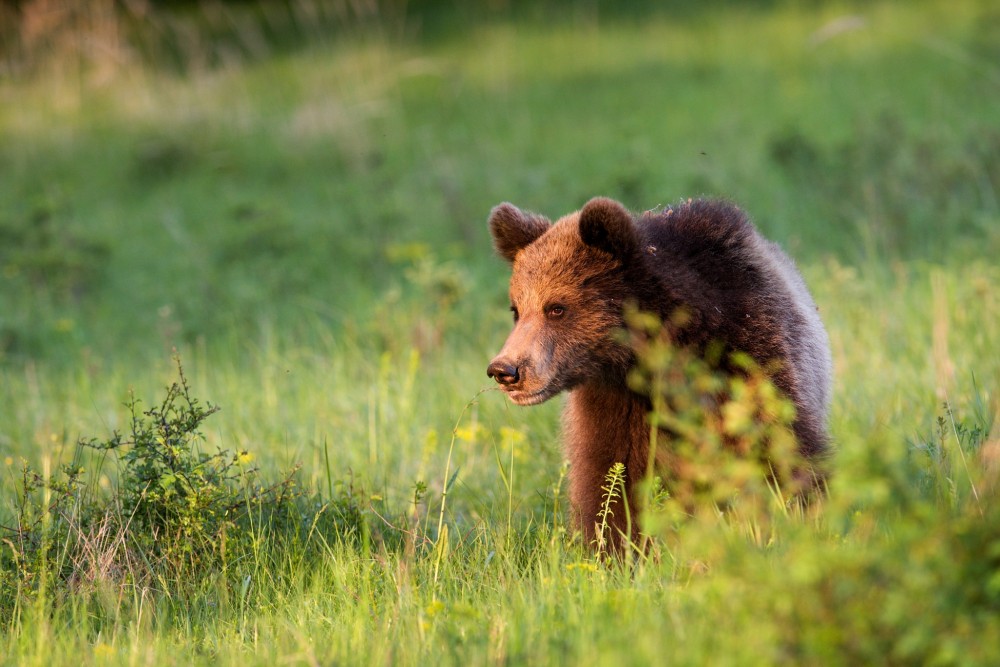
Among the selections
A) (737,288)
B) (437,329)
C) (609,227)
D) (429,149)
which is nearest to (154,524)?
(609,227)

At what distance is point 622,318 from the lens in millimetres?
4715

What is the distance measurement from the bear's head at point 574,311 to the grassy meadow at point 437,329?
1.05 ft

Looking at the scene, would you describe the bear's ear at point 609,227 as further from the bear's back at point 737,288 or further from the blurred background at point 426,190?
the blurred background at point 426,190

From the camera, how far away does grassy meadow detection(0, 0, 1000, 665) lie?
3309 mm

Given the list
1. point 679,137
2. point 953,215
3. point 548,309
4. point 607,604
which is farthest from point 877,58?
point 607,604

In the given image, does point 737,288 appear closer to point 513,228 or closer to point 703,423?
point 703,423

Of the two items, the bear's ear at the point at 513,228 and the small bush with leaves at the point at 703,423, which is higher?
the bear's ear at the point at 513,228

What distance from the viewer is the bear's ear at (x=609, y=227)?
4590 mm

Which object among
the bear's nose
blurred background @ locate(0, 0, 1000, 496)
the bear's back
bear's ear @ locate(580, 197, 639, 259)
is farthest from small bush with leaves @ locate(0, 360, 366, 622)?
the bear's back

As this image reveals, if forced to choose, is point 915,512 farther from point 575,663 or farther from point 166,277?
point 166,277

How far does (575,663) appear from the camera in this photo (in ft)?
10.0

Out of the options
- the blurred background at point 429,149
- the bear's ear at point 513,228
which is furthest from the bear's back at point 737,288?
the blurred background at point 429,149

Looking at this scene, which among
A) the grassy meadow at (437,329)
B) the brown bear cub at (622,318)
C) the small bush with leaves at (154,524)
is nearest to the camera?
the grassy meadow at (437,329)

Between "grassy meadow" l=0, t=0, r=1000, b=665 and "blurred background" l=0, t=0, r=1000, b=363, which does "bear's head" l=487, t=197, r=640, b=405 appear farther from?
"blurred background" l=0, t=0, r=1000, b=363
